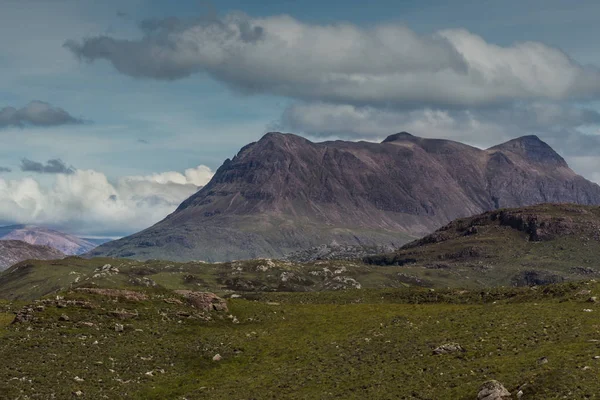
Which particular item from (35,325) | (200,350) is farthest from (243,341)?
(35,325)

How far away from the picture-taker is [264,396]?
59719mm

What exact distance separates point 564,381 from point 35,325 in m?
56.3

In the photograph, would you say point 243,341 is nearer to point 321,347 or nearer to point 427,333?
point 321,347

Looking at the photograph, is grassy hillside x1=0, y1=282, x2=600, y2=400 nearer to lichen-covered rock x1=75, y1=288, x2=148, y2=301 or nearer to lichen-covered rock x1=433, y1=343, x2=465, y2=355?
lichen-covered rock x1=433, y1=343, x2=465, y2=355

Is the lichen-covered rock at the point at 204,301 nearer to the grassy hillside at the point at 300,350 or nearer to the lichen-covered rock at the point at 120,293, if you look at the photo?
the grassy hillside at the point at 300,350

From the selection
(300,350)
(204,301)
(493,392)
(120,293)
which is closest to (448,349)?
(493,392)

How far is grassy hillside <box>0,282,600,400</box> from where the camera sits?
56344 mm

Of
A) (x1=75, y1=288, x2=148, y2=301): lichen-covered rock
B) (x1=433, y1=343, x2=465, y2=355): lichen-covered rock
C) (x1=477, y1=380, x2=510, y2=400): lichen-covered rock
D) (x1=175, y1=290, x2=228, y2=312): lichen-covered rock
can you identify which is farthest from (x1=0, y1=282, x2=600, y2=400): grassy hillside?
(x1=175, y1=290, x2=228, y2=312): lichen-covered rock

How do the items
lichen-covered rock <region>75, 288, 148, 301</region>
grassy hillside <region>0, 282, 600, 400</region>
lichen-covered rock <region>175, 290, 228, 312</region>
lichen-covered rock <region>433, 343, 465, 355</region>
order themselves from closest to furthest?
1. grassy hillside <region>0, 282, 600, 400</region>
2. lichen-covered rock <region>433, 343, 465, 355</region>
3. lichen-covered rock <region>75, 288, 148, 301</region>
4. lichen-covered rock <region>175, 290, 228, 312</region>

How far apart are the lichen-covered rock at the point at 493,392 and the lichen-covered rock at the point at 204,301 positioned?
48714mm

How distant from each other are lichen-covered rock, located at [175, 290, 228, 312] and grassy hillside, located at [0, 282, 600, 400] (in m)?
1.50

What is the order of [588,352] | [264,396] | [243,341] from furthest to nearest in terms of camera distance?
[243,341]
[264,396]
[588,352]

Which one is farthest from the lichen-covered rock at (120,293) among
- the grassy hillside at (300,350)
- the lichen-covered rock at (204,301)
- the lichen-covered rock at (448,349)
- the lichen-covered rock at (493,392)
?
the lichen-covered rock at (493,392)

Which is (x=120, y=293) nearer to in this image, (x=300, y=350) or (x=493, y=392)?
(x=300, y=350)
